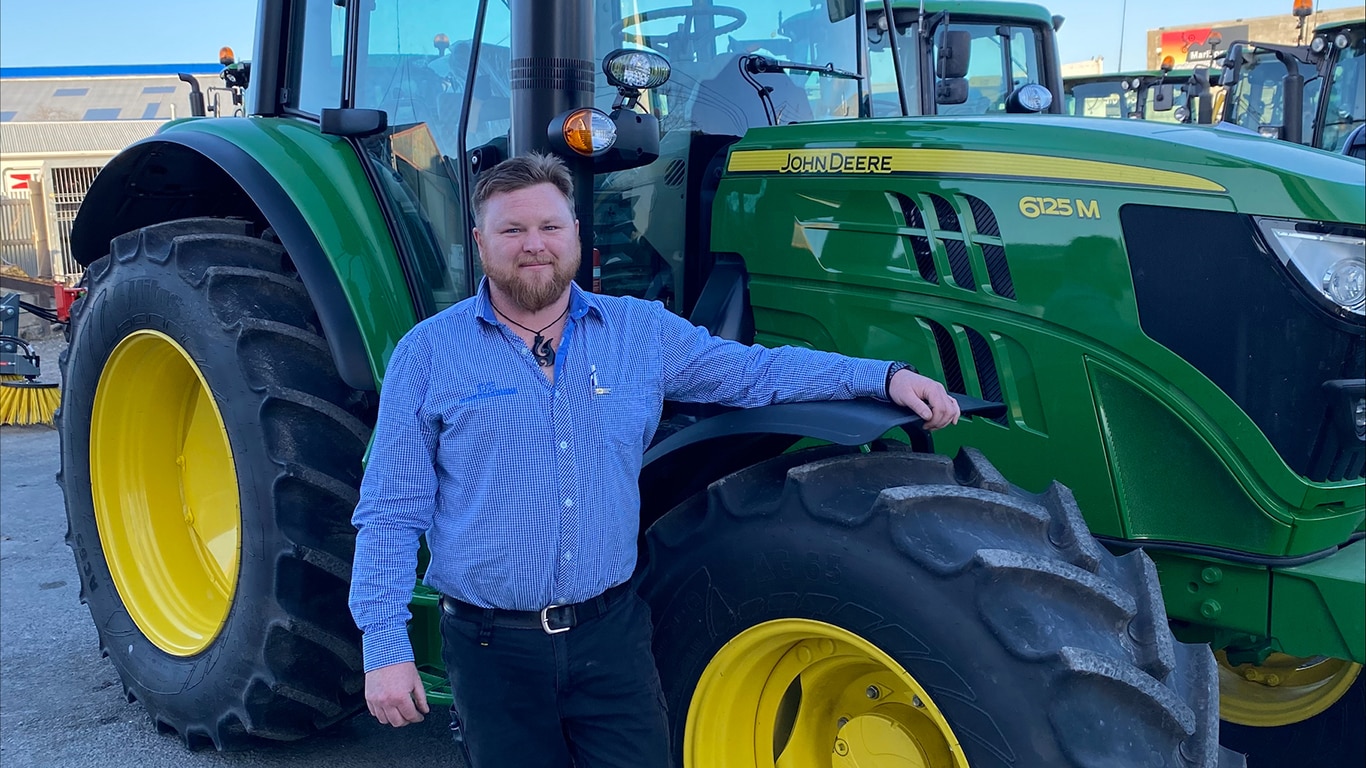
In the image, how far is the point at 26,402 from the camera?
8.37 meters

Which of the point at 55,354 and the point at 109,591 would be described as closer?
the point at 109,591

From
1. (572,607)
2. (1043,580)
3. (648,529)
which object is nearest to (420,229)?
(648,529)

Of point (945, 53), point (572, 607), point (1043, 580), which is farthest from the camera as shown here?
point (945, 53)

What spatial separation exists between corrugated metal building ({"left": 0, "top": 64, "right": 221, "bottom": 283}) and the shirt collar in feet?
31.4

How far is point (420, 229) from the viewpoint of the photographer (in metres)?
3.30

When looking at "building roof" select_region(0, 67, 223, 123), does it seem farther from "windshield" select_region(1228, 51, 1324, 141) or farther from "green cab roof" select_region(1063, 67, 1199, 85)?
"windshield" select_region(1228, 51, 1324, 141)

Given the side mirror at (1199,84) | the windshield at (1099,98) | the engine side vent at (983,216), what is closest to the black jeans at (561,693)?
the engine side vent at (983,216)

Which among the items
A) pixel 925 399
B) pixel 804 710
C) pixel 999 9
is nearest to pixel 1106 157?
pixel 925 399

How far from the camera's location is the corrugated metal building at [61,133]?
52.0ft

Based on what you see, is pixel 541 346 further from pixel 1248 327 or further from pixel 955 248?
pixel 1248 327

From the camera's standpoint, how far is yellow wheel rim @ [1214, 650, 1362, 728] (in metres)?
2.97

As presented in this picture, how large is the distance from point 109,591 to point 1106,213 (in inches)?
126

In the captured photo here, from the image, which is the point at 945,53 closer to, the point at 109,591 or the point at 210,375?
the point at 210,375

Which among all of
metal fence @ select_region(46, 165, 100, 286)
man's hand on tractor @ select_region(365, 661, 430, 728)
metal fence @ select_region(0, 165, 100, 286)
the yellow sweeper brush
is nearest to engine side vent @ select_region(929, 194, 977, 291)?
man's hand on tractor @ select_region(365, 661, 430, 728)
